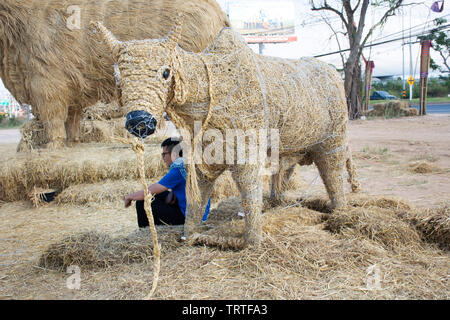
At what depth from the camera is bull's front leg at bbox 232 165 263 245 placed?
2.31 m


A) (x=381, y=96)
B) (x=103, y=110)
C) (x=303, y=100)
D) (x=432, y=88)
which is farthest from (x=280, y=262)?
(x=432, y=88)

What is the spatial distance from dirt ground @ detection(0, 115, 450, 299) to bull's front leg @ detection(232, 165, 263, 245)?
242mm

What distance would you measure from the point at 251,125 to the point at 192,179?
54 cm

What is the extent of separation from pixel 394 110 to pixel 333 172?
13.0m

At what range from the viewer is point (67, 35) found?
428 centimetres

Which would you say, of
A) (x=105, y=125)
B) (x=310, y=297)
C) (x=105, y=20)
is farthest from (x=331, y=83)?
(x=105, y=125)

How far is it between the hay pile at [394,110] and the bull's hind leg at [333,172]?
12553 mm

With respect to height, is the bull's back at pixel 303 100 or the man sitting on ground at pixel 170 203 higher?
the bull's back at pixel 303 100

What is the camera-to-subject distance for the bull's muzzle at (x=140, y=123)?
1.65 meters

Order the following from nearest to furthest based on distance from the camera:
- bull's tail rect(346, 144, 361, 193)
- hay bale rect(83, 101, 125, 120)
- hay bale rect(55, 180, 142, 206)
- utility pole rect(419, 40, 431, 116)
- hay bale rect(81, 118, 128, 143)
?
bull's tail rect(346, 144, 361, 193), hay bale rect(55, 180, 142, 206), hay bale rect(83, 101, 125, 120), hay bale rect(81, 118, 128, 143), utility pole rect(419, 40, 431, 116)

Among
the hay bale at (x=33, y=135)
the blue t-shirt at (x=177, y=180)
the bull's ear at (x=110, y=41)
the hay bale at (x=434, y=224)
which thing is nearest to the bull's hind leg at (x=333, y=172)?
the hay bale at (x=434, y=224)

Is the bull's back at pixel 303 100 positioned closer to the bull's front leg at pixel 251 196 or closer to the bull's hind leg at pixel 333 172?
the bull's hind leg at pixel 333 172

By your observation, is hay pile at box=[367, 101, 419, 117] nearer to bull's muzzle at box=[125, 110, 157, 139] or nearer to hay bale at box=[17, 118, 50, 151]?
hay bale at box=[17, 118, 50, 151]

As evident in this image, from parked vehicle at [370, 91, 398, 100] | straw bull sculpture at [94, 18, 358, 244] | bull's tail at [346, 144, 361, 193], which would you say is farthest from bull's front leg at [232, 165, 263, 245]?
parked vehicle at [370, 91, 398, 100]
